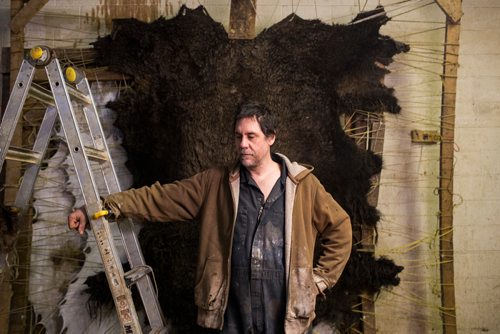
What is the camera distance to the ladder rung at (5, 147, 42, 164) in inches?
75.1

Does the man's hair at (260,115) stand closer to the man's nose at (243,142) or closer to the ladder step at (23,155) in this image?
the man's nose at (243,142)

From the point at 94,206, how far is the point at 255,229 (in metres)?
0.66

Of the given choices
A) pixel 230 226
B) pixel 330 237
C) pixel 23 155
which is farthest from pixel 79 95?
pixel 330 237

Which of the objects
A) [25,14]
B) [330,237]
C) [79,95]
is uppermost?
[25,14]

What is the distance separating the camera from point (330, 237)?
6.23 ft

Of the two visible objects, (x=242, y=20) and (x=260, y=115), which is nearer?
(x=260, y=115)

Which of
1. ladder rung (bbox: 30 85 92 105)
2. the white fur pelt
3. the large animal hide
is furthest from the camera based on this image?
the white fur pelt

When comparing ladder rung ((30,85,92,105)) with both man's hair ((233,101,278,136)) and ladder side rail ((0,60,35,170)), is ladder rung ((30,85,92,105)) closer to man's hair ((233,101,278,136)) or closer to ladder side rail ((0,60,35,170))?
ladder side rail ((0,60,35,170))

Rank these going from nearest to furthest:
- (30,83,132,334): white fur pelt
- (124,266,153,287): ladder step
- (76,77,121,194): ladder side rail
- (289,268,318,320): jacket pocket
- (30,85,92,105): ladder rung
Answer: (289,268,318,320): jacket pocket, (124,266,153,287): ladder step, (30,85,92,105): ladder rung, (76,77,121,194): ladder side rail, (30,83,132,334): white fur pelt

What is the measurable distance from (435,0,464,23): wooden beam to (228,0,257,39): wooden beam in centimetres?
111

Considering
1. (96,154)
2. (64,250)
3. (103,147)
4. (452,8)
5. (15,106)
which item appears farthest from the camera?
(64,250)

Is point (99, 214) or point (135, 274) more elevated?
point (99, 214)

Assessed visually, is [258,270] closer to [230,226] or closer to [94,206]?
[230,226]

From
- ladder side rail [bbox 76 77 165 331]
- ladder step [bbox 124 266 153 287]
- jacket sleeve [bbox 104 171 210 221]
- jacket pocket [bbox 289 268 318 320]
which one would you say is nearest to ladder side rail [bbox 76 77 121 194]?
ladder side rail [bbox 76 77 165 331]
